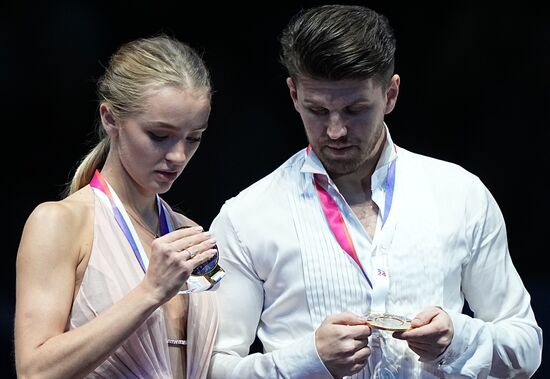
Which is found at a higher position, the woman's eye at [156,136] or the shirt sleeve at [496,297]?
the woman's eye at [156,136]

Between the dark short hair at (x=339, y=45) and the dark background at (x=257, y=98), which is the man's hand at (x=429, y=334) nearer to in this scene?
the dark short hair at (x=339, y=45)

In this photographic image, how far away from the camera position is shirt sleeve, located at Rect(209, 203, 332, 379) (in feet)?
10.0

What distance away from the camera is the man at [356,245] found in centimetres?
302

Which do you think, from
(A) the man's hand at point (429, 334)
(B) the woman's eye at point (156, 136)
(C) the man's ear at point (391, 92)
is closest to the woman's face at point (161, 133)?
(B) the woman's eye at point (156, 136)

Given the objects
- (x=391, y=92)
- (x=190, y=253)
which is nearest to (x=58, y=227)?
(x=190, y=253)

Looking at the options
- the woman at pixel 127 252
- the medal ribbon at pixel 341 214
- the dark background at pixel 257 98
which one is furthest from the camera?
the dark background at pixel 257 98

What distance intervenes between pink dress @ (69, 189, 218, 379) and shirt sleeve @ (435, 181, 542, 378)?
791 millimetres

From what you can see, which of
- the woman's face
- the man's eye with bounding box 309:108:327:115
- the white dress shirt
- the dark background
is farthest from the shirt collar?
the dark background

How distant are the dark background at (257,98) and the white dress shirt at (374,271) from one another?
1502 mm

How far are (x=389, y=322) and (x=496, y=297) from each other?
46 centimetres

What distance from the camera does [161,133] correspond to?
9.66 feet

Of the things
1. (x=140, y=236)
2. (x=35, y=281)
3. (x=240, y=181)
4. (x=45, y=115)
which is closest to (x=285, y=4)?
(x=240, y=181)

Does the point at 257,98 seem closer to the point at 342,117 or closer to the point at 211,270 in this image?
the point at 342,117

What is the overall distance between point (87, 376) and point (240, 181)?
193cm
